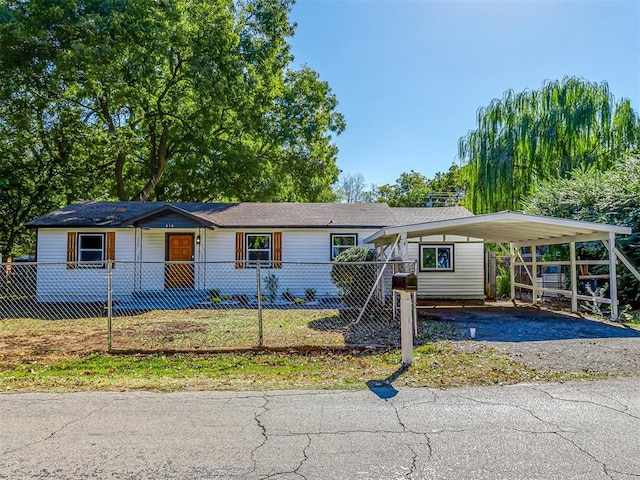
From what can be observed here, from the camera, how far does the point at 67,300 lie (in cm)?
1520

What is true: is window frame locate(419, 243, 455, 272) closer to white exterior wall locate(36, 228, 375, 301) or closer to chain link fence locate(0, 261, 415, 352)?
white exterior wall locate(36, 228, 375, 301)

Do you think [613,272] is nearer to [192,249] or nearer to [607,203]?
[607,203]

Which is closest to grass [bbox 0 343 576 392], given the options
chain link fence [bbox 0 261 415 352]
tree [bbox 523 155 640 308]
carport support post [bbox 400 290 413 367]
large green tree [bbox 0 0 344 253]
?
carport support post [bbox 400 290 413 367]

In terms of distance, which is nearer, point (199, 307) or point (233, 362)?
point (233, 362)

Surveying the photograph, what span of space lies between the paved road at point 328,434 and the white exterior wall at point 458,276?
36.0ft

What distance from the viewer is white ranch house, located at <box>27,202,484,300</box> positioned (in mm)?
15398

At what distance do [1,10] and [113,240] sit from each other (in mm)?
8067

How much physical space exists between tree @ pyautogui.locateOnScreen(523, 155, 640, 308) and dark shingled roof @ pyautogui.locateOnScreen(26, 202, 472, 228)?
3.40 m

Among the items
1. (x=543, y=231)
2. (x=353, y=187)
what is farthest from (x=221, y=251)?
(x=353, y=187)

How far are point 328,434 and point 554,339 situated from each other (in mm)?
6211

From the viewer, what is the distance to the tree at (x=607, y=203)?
39.5 ft

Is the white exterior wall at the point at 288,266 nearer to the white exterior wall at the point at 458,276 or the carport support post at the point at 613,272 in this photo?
the white exterior wall at the point at 458,276

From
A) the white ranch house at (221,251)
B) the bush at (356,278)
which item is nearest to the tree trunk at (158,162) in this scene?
the white ranch house at (221,251)

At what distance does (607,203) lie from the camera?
13109 millimetres
